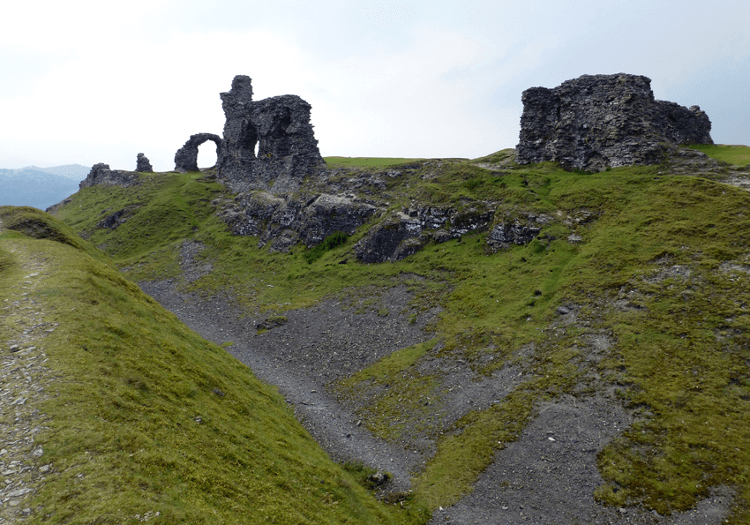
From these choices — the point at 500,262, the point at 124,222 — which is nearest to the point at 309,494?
the point at 500,262

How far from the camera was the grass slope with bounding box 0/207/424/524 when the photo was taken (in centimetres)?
1098

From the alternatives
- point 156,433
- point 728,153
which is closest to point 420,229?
point 728,153

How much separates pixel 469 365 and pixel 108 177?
374 feet

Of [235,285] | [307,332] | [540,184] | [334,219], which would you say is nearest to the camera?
[307,332]

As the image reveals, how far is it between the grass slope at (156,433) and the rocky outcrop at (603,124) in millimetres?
45216

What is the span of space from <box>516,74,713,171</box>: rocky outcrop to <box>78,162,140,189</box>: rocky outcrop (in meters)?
94.8

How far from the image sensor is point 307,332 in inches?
1503

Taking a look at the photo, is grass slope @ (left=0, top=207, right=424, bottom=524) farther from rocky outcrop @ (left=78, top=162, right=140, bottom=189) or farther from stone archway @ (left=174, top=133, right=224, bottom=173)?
stone archway @ (left=174, top=133, right=224, bottom=173)

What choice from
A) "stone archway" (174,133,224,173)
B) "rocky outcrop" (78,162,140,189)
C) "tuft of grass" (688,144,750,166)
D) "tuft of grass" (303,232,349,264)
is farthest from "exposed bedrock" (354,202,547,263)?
"rocky outcrop" (78,162,140,189)

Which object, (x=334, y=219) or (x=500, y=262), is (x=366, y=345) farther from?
(x=334, y=219)

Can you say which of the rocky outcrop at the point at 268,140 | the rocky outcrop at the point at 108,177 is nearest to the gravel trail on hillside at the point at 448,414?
the rocky outcrop at the point at 268,140

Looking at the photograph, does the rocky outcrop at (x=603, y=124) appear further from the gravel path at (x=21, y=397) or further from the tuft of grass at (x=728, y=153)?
the gravel path at (x=21, y=397)

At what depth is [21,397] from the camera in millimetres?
13250

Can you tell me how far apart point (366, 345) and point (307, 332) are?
7.21 meters
